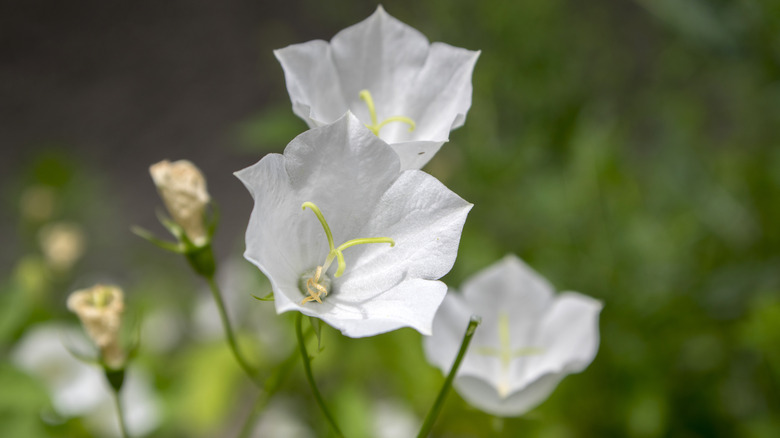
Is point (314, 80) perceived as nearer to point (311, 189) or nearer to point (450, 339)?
point (311, 189)

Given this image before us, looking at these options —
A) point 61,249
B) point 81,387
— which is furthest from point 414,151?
point 61,249

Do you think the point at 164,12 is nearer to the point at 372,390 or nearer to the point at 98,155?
the point at 98,155

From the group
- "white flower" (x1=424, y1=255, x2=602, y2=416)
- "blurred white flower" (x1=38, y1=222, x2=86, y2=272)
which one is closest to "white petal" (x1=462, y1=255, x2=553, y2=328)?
"white flower" (x1=424, y1=255, x2=602, y2=416)

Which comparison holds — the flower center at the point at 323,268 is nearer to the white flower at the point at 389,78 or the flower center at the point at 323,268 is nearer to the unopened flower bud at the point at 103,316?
the white flower at the point at 389,78

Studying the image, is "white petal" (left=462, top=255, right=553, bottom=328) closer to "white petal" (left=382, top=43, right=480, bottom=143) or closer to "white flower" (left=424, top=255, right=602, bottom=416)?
"white flower" (left=424, top=255, right=602, bottom=416)

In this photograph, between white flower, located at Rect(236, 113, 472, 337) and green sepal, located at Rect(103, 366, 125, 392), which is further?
green sepal, located at Rect(103, 366, 125, 392)

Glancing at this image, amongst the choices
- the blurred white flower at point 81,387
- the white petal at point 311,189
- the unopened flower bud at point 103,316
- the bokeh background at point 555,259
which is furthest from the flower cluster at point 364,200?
the blurred white flower at point 81,387

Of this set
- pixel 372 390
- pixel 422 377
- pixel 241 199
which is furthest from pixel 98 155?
pixel 422 377

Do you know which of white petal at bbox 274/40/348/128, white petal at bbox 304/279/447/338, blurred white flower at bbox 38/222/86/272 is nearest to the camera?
white petal at bbox 304/279/447/338
